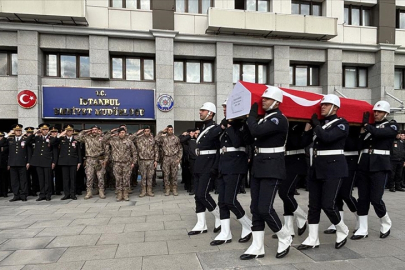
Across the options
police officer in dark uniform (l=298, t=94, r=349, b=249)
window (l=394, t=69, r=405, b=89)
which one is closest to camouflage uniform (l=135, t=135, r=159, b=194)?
police officer in dark uniform (l=298, t=94, r=349, b=249)

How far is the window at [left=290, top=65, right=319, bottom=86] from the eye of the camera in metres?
15.3

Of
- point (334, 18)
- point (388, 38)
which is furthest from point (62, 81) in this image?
point (388, 38)

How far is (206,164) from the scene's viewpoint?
4750mm

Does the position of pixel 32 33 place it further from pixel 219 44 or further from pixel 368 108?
pixel 368 108

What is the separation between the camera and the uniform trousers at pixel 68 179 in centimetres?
820

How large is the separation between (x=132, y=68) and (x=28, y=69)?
446 cm

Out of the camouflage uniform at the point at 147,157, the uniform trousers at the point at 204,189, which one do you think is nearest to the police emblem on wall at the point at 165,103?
the camouflage uniform at the point at 147,157

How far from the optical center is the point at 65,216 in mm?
6199

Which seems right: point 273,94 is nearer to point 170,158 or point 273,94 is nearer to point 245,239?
point 245,239

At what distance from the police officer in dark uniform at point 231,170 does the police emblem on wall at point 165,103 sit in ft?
29.5

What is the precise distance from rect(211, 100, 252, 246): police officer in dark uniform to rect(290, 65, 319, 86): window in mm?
12043

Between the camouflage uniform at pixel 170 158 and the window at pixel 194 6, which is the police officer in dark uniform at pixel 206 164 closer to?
the camouflage uniform at pixel 170 158

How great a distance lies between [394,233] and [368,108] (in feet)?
7.33

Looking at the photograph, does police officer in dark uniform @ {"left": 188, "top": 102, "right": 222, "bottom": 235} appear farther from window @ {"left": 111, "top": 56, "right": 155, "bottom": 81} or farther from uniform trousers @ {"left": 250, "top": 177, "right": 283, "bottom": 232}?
window @ {"left": 111, "top": 56, "right": 155, "bottom": 81}
